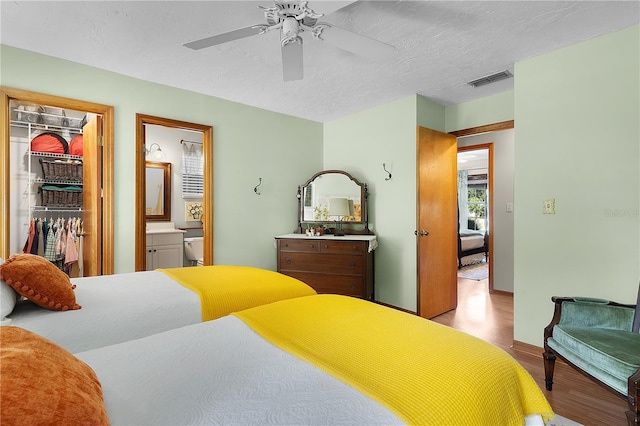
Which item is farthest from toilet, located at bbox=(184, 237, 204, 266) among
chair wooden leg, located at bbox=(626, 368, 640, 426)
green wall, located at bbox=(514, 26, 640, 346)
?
chair wooden leg, located at bbox=(626, 368, 640, 426)

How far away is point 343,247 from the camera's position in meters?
3.68

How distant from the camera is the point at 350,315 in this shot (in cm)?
142

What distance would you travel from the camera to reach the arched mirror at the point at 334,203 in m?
4.10

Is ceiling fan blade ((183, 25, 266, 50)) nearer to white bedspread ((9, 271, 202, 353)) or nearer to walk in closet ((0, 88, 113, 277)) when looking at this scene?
white bedspread ((9, 271, 202, 353))

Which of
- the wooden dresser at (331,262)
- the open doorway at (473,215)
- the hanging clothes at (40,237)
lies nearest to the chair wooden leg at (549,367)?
the wooden dresser at (331,262)

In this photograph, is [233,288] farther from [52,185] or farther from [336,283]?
[52,185]

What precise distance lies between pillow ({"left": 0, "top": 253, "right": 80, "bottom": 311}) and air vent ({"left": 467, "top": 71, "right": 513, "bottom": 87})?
11.8 ft

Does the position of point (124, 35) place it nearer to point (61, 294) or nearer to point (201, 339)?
point (61, 294)

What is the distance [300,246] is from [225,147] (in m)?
1.46

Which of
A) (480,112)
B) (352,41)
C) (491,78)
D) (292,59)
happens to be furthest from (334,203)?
(352,41)

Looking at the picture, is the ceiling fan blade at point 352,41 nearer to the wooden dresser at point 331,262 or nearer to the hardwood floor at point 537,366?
the wooden dresser at point 331,262

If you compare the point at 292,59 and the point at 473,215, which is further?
the point at 473,215

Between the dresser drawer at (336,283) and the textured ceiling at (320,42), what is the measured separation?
2080 millimetres

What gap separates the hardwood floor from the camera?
189cm
